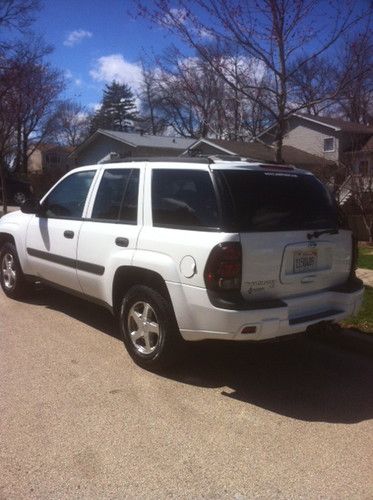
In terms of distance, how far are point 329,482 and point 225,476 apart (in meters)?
0.59

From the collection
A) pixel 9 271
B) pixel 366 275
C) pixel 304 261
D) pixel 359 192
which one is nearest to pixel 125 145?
pixel 359 192

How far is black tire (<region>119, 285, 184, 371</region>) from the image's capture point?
13.3 feet

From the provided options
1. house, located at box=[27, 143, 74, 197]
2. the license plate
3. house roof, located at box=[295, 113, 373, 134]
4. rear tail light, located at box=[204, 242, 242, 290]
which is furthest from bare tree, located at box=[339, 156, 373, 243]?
house, located at box=[27, 143, 74, 197]

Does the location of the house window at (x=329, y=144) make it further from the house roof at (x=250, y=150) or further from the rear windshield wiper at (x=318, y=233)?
the rear windshield wiper at (x=318, y=233)

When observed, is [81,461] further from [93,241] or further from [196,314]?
[93,241]

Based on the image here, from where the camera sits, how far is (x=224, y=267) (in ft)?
11.9

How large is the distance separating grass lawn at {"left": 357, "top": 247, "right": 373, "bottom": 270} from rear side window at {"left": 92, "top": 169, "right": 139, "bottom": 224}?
5.69 meters

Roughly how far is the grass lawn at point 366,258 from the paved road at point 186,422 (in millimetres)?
4485

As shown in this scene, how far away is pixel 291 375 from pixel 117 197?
2.29 meters

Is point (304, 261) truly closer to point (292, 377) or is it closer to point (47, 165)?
point (292, 377)

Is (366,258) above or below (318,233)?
below

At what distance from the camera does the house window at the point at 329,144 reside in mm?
32906

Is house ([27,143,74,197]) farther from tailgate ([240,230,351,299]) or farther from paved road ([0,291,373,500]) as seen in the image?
tailgate ([240,230,351,299])

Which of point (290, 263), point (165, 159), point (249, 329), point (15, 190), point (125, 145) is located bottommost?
point (249, 329)
